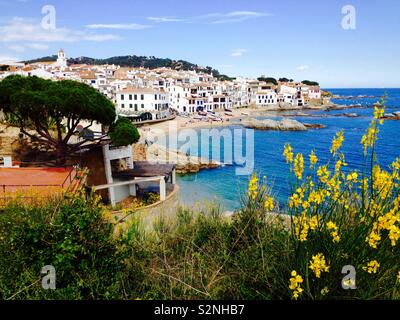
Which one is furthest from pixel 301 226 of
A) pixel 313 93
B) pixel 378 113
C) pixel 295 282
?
pixel 313 93

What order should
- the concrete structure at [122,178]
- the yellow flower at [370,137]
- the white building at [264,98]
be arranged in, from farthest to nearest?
1. the white building at [264,98]
2. the concrete structure at [122,178]
3. the yellow flower at [370,137]

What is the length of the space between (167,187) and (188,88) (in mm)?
59128

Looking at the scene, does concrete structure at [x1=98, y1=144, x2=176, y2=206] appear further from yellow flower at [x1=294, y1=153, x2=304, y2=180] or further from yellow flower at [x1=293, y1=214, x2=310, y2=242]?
yellow flower at [x1=294, y1=153, x2=304, y2=180]

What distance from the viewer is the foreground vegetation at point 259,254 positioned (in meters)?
3.79

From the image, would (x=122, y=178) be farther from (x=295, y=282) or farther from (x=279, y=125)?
(x=279, y=125)

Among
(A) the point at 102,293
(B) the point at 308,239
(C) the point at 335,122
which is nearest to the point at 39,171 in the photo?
(A) the point at 102,293

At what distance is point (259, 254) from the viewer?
4828 millimetres

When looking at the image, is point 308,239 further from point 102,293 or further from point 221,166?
point 221,166

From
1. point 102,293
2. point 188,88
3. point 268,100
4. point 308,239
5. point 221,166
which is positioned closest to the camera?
point 308,239

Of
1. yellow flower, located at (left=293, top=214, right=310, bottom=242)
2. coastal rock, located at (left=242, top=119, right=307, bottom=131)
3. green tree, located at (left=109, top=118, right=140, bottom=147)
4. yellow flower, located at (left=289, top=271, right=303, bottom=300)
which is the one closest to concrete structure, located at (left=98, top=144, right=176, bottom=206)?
green tree, located at (left=109, top=118, right=140, bottom=147)

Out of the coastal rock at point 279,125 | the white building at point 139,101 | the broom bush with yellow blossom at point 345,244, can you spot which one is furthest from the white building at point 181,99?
the broom bush with yellow blossom at point 345,244

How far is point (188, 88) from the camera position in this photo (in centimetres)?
7488

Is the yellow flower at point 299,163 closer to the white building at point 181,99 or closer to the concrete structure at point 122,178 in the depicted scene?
the concrete structure at point 122,178

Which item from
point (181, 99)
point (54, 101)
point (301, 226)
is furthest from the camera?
point (181, 99)
